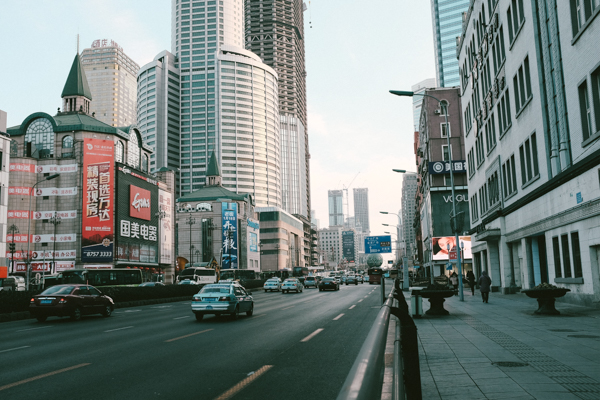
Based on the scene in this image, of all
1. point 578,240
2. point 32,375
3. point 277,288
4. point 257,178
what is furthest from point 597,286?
point 257,178

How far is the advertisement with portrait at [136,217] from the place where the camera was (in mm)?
75312

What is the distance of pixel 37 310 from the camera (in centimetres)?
2162

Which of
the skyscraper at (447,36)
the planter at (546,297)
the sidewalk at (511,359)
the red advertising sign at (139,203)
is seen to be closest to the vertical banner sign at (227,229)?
the red advertising sign at (139,203)

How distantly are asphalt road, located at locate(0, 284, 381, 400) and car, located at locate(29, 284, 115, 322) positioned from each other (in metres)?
4.08

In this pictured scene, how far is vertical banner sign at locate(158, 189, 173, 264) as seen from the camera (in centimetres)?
8938

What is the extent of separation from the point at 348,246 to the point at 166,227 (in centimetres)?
8271

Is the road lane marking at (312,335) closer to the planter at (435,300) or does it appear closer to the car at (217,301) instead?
the planter at (435,300)

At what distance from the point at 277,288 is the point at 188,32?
15252 cm

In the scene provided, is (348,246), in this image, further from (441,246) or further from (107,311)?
(107,311)

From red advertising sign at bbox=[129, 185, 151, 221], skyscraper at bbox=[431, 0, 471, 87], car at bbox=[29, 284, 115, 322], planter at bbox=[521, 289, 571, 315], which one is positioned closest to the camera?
planter at bbox=[521, 289, 571, 315]

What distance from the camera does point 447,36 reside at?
148 metres

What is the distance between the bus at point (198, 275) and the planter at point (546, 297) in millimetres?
49480

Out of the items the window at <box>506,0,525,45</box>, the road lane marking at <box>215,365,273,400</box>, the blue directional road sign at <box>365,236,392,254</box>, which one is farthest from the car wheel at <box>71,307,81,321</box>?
the blue directional road sign at <box>365,236,392,254</box>

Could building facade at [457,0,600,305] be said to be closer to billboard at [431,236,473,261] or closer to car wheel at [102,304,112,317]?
car wheel at [102,304,112,317]
